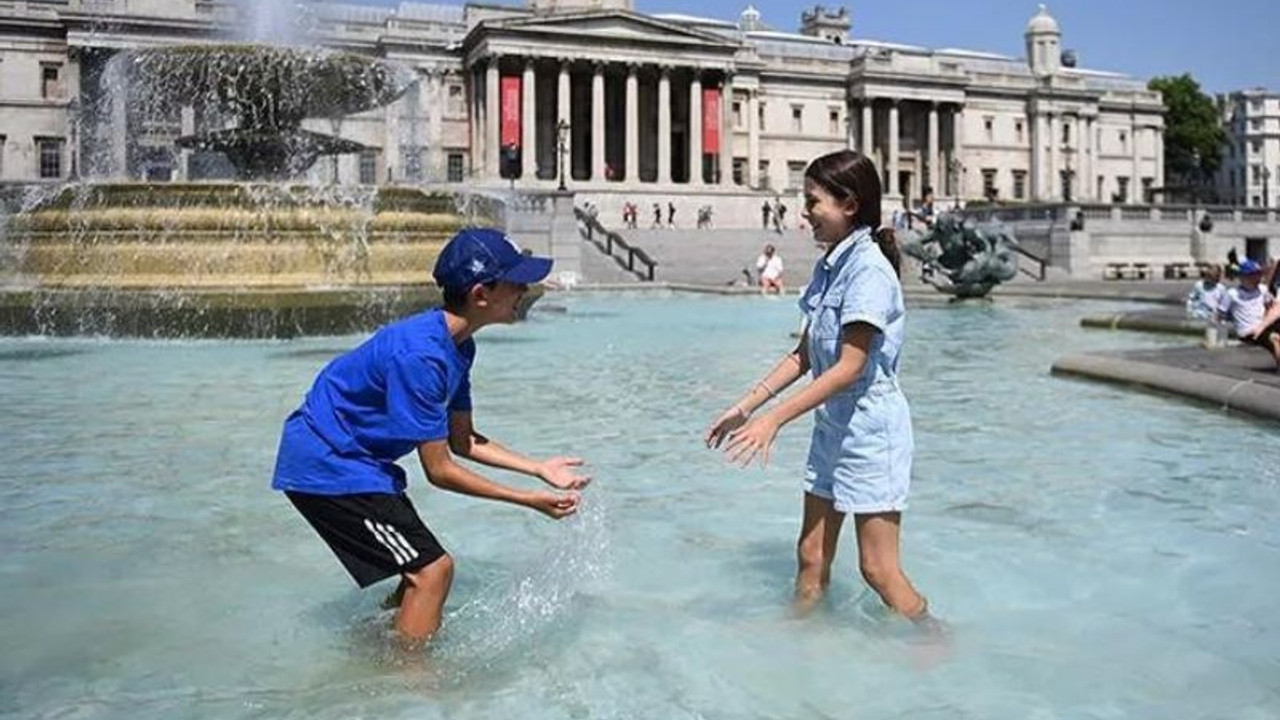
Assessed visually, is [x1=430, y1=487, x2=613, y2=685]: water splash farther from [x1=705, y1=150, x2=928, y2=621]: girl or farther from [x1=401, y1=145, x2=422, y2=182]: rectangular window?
[x1=401, y1=145, x2=422, y2=182]: rectangular window

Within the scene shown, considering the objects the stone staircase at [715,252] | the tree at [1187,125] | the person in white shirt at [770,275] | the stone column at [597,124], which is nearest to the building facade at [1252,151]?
the tree at [1187,125]

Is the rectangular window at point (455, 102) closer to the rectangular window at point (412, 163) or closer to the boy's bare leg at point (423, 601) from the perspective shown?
the rectangular window at point (412, 163)

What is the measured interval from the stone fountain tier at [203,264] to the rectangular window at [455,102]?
178 ft

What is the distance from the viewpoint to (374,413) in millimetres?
3799

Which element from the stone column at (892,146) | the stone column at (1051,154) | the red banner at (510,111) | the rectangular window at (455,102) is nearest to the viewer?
the red banner at (510,111)

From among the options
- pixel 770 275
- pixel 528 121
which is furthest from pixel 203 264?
pixel 528 121

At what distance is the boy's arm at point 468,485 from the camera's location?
367 centimetres

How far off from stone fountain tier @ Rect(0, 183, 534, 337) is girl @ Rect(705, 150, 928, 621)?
11.7 metres

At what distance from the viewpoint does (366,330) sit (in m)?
15.9

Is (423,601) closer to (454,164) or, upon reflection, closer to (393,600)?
(393,600)

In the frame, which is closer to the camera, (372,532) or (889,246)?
(372,532)

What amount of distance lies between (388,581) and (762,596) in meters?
1.45

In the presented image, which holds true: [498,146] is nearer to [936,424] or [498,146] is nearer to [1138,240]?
[1138,240]

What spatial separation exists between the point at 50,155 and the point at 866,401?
6849cm
